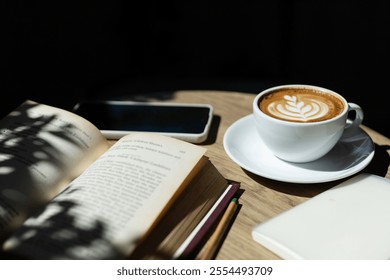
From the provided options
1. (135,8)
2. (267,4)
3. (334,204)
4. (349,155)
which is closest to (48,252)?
(334,204)

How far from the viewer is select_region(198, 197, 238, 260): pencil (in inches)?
Result: 31.2

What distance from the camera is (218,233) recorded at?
32.6 inches

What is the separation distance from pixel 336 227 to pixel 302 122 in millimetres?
265

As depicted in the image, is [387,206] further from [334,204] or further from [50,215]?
[50,215]

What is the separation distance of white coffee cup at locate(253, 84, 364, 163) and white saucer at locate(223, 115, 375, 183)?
24mm

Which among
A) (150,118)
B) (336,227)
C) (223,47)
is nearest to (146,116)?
(150,118)

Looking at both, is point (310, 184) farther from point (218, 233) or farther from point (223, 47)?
point (223, 47)

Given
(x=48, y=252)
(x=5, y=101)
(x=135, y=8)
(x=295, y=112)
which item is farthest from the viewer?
(x=135, y=8)

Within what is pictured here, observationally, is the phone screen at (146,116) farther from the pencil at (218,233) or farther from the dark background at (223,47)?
the dark background at (223,47)

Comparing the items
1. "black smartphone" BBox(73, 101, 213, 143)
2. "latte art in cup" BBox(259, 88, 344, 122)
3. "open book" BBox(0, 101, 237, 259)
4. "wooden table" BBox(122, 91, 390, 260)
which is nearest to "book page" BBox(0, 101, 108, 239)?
"open book" BBox(0, 101, 237, 259)

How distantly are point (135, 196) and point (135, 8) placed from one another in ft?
6.56

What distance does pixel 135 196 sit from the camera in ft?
2.71

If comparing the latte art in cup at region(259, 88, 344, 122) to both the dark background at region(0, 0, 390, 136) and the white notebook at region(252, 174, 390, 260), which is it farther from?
the dark background at region(0, 0, 390, 136)

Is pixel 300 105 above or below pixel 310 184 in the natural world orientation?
above
